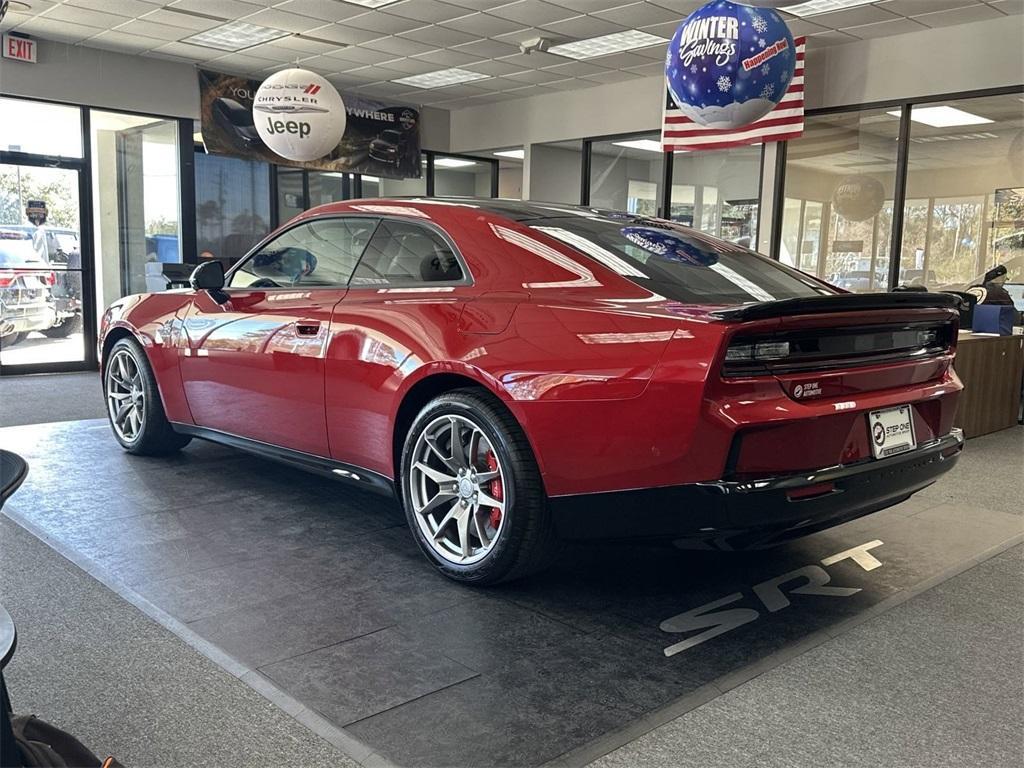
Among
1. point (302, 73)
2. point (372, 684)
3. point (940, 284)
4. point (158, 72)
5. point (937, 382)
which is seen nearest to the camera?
point (372, 684)

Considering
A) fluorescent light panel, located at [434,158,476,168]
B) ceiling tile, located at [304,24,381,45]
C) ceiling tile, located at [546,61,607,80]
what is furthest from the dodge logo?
fluorescent light panel, located at [434,158,476,168]

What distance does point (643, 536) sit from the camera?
2396 mm

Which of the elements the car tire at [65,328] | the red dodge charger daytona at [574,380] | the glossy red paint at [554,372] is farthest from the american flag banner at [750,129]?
the car tire at [65,328]

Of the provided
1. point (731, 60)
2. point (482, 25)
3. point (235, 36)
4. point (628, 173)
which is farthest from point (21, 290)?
point (731, 60)

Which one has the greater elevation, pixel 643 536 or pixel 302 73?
pixel 302 73

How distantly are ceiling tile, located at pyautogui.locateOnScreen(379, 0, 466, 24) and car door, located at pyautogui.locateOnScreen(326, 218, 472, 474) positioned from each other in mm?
5039

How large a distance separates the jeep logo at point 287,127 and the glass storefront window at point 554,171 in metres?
4.47

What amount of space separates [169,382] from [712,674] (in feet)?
9.66

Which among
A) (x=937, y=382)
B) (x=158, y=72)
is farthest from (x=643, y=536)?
(x=158, y=72)

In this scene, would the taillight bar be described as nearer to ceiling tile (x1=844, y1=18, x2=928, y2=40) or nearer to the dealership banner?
ceiling tile (x1=844, y1=18, x2=928, y2=40)

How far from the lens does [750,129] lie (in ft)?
29.1

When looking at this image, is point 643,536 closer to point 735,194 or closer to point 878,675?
point 878,675

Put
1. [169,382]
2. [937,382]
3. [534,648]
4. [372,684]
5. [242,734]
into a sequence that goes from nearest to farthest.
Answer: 1. [242,734]
2. [372,684]
3. [534,648]
4. [937,382]
5. [169,382]

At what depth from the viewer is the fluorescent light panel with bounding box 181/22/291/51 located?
839 centimetres
